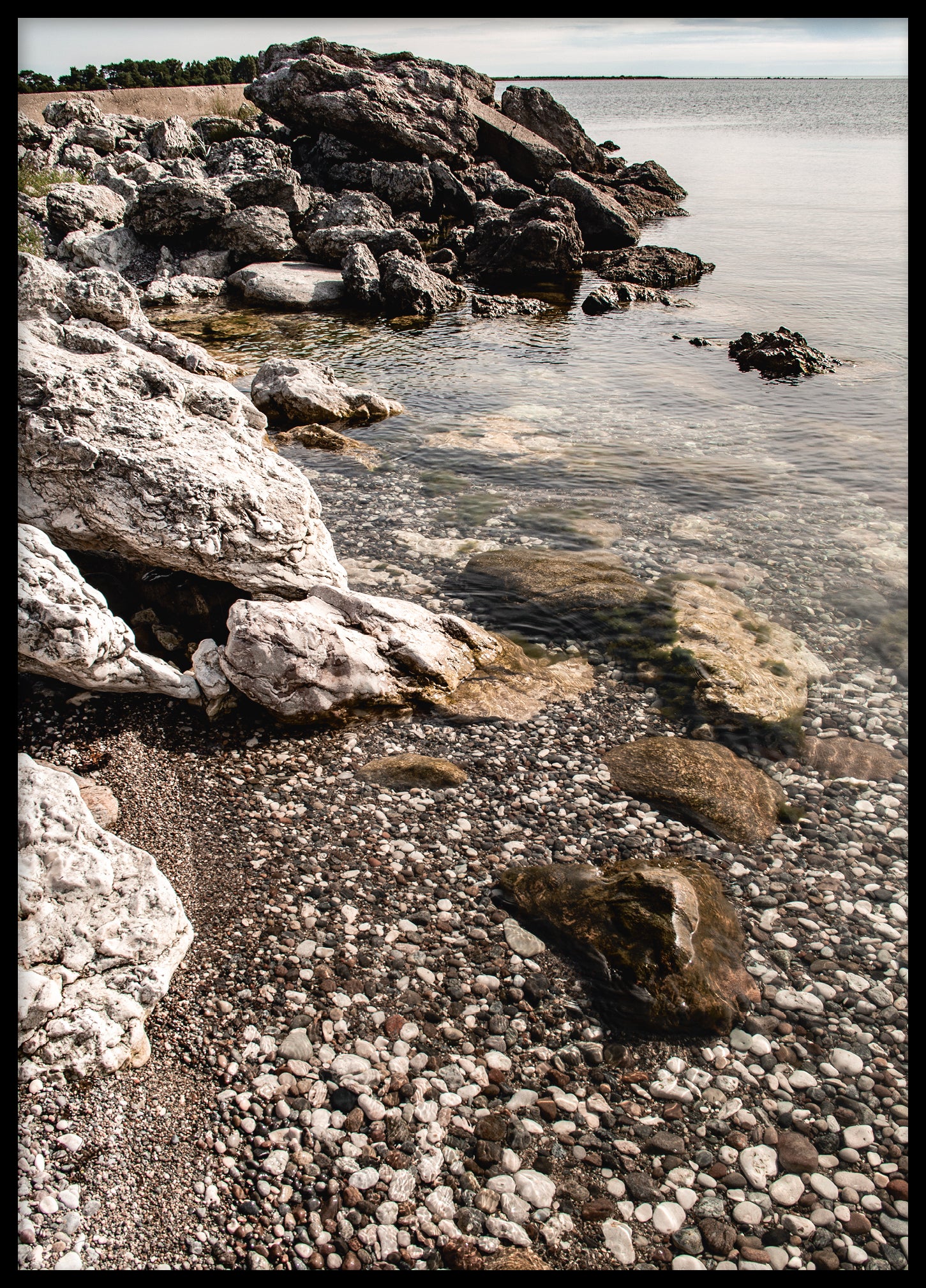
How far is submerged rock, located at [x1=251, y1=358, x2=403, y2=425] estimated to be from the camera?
77.0 feet

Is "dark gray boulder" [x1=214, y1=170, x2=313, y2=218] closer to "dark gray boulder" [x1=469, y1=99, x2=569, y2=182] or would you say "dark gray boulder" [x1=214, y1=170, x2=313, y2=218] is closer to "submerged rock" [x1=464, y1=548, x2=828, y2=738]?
"dark gray boulder" [x1=469, y1=99, x2=569, y2=182]

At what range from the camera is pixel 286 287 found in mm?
36812

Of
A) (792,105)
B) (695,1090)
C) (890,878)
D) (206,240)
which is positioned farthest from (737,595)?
(792,105)

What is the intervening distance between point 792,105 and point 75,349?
231 meters

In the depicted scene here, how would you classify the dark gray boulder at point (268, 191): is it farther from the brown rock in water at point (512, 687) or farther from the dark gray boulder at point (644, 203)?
the brown rock in water at point (512, 687)

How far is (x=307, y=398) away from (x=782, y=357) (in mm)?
18186

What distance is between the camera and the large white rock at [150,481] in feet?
35.2

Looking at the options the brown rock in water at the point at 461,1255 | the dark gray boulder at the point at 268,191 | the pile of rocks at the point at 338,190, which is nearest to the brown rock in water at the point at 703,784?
the brown rock in water at the point at 461,1255

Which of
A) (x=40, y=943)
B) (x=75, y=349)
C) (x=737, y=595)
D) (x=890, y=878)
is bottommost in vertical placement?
(x=890, y=878)

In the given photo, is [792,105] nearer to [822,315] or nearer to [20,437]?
[822,315]

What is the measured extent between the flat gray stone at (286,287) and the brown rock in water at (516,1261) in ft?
125

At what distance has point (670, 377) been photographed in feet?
95.2

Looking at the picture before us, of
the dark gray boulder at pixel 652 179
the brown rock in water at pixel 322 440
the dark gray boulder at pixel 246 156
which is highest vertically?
the dark gray boulder at pixel 652 179

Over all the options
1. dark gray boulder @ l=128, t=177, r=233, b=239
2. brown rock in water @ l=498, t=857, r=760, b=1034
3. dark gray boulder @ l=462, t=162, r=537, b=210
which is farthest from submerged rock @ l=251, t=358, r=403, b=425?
dark gray boulder @ l=462, t=162, r=537, b=210
